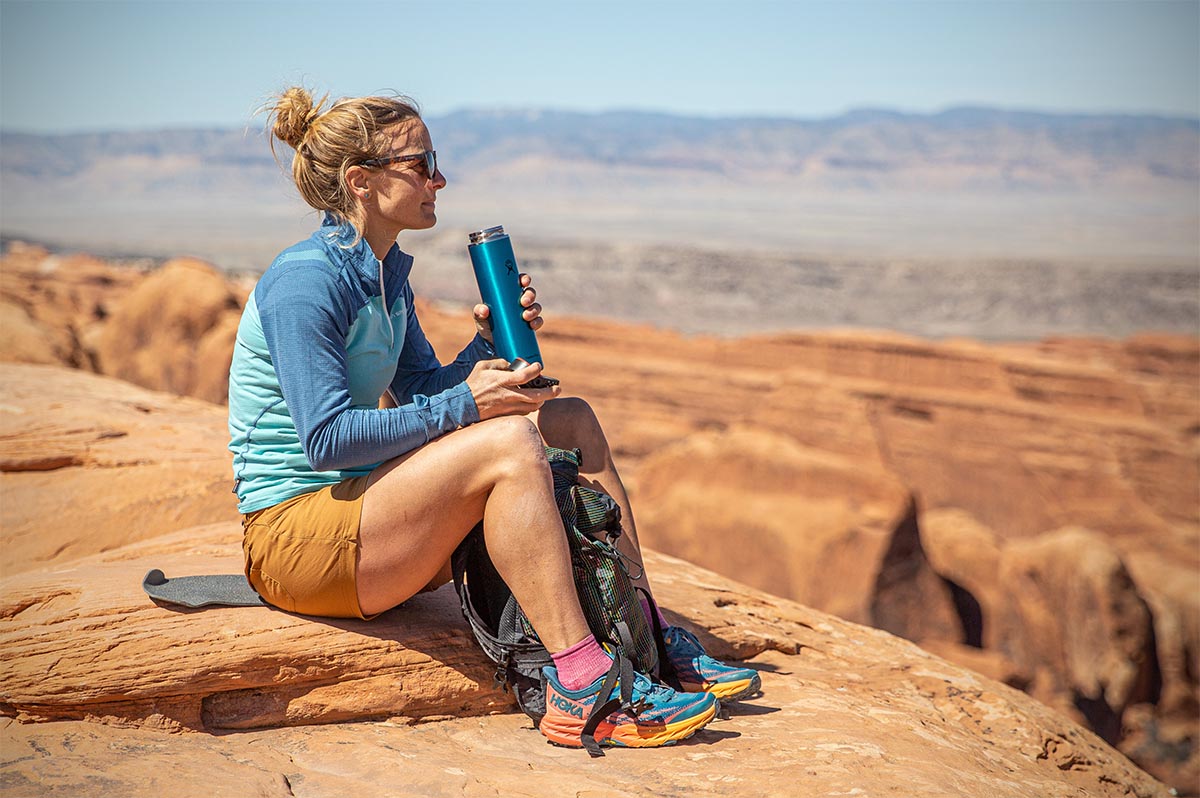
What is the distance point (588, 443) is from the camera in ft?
10.5

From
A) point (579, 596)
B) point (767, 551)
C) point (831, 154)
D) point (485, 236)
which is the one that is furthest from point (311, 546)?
point (831, 154)

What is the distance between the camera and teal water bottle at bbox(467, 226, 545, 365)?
2.88m

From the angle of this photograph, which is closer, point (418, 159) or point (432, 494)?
point (432, 494)

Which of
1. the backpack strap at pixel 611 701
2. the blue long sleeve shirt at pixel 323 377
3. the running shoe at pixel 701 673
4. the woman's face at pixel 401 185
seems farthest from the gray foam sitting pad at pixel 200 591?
the running shoe at pixel 701 673

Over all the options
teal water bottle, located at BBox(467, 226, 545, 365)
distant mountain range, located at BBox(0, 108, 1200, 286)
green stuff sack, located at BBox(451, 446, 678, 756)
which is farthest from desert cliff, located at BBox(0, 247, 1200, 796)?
distant mountain range, located at BBox(0, 108, 1200, 286)

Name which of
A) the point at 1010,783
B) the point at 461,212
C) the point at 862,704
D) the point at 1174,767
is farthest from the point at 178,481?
the point at 461,212

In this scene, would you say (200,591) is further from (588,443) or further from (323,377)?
(588,443)

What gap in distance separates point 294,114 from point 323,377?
744 millimetres

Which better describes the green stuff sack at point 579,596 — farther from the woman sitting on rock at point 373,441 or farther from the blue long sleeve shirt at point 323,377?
the blue long sleeve shirt at point 323,377

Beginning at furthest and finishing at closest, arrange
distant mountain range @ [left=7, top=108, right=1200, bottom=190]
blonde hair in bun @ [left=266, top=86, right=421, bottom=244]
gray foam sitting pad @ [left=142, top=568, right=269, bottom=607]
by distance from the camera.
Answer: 1. distant mountain range @ [left=7, top=108, right=1200, bottom=190]
2. gray foam sitting pad @ [left=142, top=568, right=269, bottom=607]
3. blonde hair in bun @ [left=266, top=86, right=421, bottom=244]

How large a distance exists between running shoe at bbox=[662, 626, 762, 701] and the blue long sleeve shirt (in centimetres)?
108

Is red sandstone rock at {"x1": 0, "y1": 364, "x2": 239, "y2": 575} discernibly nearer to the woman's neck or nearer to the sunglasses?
the woman's neck

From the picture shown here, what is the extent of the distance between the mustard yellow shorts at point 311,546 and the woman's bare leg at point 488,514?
47 mm

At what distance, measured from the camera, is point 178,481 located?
5.12 metres
